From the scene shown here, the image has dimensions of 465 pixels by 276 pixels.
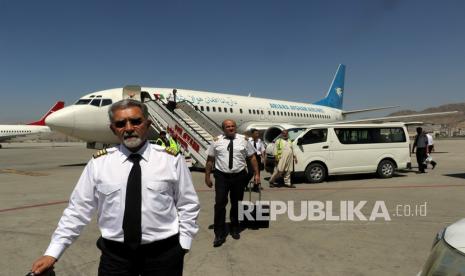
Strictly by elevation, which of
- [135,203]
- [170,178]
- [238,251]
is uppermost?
[170,178]

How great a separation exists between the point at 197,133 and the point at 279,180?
3.65 metres

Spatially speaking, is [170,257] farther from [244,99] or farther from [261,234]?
[244,99]

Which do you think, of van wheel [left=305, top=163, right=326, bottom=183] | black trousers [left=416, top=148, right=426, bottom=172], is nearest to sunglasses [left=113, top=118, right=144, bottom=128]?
van wheel [left=305, top=163, right=326, bottom=183]

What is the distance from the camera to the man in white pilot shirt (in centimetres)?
226

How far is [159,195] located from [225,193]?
10.7 feet

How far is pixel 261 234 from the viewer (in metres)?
A: 5.75

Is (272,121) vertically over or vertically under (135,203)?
over

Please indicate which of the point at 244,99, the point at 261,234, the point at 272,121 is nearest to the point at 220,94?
the point at 244,99

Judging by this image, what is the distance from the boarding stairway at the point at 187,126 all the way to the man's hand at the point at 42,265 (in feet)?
34.6

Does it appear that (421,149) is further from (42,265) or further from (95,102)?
(42,265)

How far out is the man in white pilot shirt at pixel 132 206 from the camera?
7.41 feet

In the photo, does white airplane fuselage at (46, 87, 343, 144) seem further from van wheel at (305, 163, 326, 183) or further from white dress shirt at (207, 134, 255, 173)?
white dress shirt at (207, 134, 255, 173)

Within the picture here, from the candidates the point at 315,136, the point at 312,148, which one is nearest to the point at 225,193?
the point at 312,148

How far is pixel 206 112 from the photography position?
719 inches
